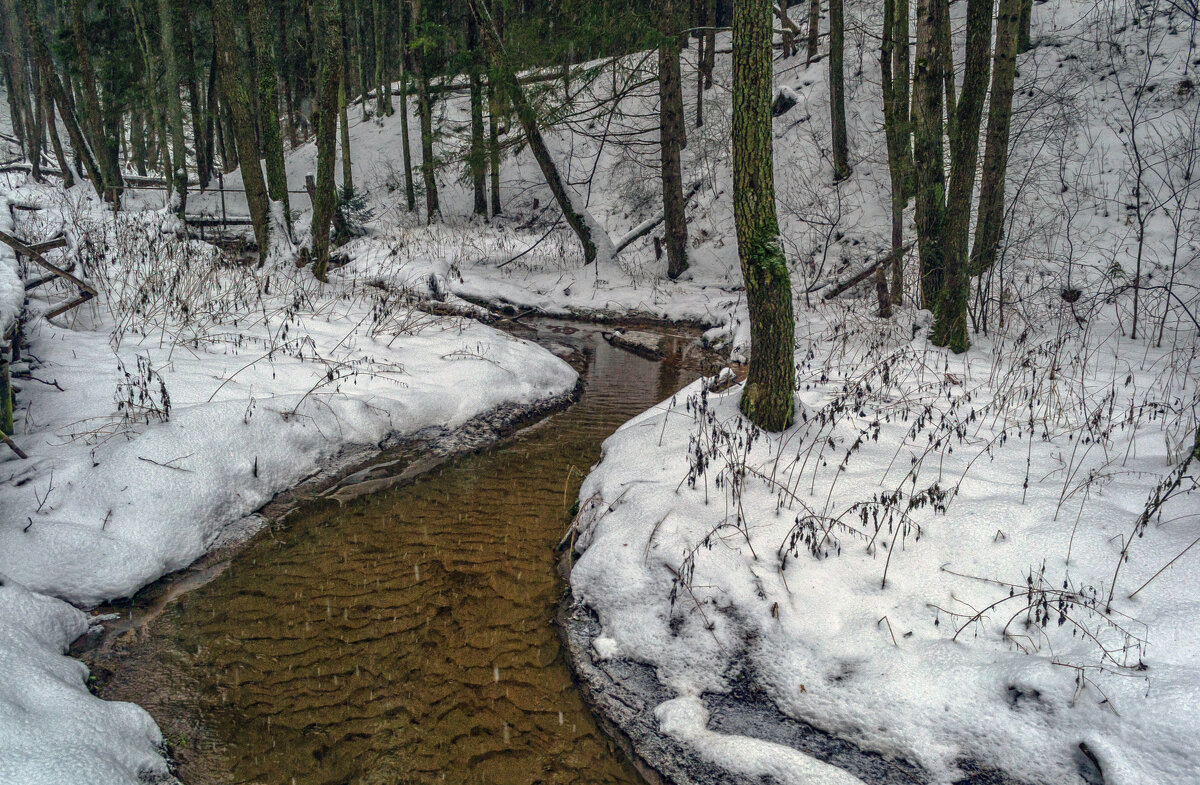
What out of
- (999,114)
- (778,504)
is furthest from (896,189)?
(778,504)

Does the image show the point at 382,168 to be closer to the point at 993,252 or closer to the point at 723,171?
the point at 723,171

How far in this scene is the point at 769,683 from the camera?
2904 millimetres

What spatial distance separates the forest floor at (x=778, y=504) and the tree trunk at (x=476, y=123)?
371 centimetres

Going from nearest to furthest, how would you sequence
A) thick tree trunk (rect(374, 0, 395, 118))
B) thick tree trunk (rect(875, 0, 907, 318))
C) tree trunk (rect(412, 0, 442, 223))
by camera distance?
thick tree trunk (rect(875, 0, 907, 318))
tree trunk (rect(412, 0, 442, 223))
thick tree trunk (rect(374, 0, 395, 118))

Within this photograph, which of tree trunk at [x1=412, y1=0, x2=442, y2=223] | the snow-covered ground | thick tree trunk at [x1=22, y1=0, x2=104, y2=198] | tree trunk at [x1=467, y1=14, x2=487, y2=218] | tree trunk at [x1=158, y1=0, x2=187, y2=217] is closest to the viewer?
the snow-covered ground

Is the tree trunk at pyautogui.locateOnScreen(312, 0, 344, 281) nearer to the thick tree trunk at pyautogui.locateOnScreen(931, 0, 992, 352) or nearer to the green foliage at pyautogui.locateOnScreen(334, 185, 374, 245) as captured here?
the green foliage at pyautogui.locateOnScreen(334, 185, 374, 245)

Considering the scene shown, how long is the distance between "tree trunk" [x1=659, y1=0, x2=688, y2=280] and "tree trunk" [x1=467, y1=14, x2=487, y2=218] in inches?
123

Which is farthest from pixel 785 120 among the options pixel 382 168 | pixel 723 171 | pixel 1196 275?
pixel 382 168

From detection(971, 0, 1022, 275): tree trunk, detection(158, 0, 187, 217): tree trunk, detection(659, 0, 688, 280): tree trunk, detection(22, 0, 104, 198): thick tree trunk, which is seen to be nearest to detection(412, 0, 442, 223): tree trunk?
detection(659, 0, 688, 280): tree trunk

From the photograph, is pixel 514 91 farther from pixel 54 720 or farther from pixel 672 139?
pixel 54 720

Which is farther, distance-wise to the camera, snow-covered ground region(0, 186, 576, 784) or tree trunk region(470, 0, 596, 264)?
tree trunk region(470, 0, 596, 264)

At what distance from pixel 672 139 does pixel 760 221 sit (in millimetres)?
7965

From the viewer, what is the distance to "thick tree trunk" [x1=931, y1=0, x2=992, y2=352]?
623 cm

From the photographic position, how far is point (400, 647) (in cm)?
333
